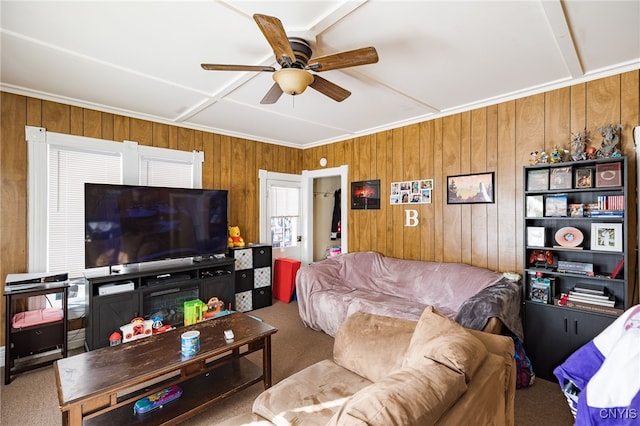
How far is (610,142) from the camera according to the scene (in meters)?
2.33

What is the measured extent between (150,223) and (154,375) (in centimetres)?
201

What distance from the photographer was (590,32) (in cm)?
191

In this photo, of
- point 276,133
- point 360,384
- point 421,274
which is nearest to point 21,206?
point 276,133

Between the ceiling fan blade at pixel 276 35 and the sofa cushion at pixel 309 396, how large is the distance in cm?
187

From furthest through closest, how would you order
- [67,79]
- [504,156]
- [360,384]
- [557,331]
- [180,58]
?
[504,156] < [67,79] < [557,331] < [180,58] < [360,384]

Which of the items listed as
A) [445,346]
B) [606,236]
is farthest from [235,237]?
[606,236]

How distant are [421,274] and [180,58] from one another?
3096mm

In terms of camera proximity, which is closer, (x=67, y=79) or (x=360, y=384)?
(x=360, y=384)

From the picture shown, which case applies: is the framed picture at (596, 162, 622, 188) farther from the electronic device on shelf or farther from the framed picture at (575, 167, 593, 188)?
the electronic device on shelf

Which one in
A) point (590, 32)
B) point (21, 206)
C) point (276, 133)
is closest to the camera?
point (590, 32)

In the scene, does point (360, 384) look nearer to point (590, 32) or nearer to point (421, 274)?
point (421, 274)

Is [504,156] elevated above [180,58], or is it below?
below

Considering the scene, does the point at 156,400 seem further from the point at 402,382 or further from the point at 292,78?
the point at 292,78

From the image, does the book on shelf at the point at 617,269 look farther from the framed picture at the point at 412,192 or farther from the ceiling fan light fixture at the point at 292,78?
the ceiling fan light fixture at the point at 292,78
